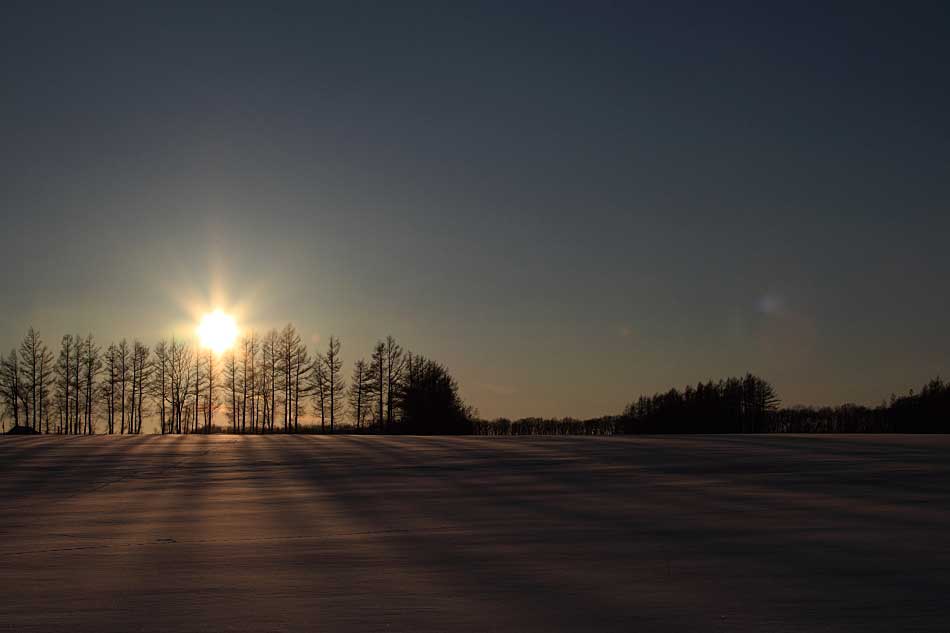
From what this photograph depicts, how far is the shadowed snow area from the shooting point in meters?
4.72

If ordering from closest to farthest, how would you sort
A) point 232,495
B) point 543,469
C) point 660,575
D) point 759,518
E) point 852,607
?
point 852,607 < point 660,575 < point 759,518 < point 232,495 < point 543,469

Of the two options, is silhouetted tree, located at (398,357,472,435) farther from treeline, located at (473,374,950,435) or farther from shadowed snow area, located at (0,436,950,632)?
shadowed snow area, located at (0,436,950,632)

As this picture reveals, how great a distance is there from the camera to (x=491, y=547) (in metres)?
6.91

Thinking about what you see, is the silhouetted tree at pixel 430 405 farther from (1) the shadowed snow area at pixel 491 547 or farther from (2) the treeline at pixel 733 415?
(1) the shadowed snow area at pixel 491 547

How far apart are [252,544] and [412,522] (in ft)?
5.76

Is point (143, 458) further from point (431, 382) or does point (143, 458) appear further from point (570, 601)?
point (431, 382)

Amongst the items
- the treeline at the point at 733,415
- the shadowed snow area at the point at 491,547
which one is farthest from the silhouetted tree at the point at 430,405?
the shadowed snow area at the point at 491,547

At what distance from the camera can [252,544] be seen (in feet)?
23.9

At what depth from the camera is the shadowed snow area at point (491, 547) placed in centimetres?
472

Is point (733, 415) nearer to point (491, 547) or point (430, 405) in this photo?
point (430, 405)

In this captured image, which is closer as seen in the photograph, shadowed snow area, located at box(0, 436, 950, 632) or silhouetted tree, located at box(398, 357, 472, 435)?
shadowed snow area, located at box(0, 436, 950, 632)

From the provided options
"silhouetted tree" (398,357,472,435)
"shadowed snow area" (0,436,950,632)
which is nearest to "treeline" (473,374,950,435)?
"silhouetted tree" (398,357,472,435)

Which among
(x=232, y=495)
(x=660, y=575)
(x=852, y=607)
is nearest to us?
(x=852, y=607)

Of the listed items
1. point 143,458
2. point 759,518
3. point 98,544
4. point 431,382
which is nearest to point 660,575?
point 759,518
